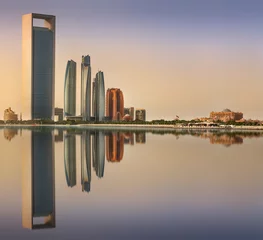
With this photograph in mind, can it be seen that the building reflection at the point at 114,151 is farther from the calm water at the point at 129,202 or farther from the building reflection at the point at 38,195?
the building reflection at the point at 38,195

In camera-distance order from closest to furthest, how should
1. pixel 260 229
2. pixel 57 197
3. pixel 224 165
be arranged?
pixel 260 229 → pixel 57 197 → pixel 224 165

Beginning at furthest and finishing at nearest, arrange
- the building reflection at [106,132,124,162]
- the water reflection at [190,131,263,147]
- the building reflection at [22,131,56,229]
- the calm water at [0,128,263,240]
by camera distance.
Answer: the water reflection at [190,131,263,147] < the building reflection at [106,132,124,162] < the building reflection at [22,131,56,229] < the calm water at [0,128,263,240]

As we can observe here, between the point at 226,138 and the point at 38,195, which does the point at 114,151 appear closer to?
the point at 38,195

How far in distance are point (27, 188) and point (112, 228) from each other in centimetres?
881

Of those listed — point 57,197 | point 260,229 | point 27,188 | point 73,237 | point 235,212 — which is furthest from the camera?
point 27,188

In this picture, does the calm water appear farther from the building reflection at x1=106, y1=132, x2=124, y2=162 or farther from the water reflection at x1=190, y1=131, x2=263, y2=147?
the water reflection at x1=190, y1=131, x2=263, y2=147

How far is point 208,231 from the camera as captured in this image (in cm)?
1448

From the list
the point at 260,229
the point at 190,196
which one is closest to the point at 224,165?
the point at 190,196

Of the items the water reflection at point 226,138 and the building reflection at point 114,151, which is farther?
the water reflection at point 226,138

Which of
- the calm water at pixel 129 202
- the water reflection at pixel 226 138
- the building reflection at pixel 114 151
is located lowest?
the calm water at pixel 129 202

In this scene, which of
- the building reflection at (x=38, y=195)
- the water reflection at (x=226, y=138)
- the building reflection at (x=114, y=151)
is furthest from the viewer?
the water reflection at (x=226, y=138)

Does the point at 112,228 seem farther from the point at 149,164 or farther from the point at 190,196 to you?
the point at 149,164

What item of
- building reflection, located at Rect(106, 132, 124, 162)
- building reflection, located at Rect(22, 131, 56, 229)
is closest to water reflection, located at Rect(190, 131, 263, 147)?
building reflection, located at Rect(106, 132, 124, 162)

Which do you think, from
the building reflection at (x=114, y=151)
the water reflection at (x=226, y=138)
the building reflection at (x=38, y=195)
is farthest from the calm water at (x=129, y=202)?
the water reflection at (x=226, y=138)
